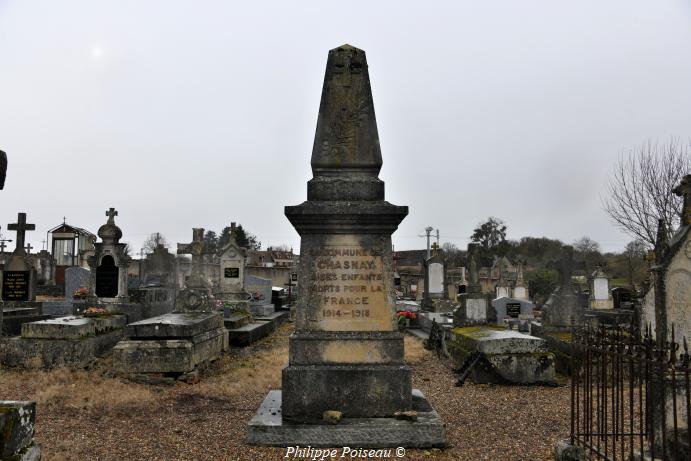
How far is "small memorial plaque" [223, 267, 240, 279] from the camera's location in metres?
21.3

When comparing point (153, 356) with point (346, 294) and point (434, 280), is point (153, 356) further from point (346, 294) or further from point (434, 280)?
point (434, 280)

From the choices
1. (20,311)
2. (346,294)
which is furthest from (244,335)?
(346,294)

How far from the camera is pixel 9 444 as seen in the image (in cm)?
287

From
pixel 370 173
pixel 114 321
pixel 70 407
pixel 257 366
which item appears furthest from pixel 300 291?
pixel 114 321

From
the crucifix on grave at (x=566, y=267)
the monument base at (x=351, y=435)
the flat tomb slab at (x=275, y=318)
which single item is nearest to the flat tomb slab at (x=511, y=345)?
the monument base at (x=351, y=435)

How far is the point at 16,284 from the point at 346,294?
13803mm

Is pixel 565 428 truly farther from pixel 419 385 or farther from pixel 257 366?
pixel 257 366

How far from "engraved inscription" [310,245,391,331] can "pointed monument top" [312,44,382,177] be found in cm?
96

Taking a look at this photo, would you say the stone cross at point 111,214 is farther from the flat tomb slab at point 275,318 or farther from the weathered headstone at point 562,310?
the weathered headstone at point 562,310

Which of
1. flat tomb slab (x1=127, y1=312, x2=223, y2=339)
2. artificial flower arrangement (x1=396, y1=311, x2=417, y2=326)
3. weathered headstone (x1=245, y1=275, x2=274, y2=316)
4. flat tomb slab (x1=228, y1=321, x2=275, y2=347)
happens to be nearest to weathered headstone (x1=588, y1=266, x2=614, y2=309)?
artificial flower arrangement (x1=396, y1=311, x2=417, y2=326)

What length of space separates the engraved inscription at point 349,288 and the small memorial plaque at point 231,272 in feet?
52.8

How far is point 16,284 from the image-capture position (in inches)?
610

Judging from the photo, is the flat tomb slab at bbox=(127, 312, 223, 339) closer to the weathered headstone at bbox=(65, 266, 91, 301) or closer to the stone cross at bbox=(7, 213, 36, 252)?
the stone cross at bbox=(7, 213, 36, 252)

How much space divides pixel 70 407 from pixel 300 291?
12.3 ft
